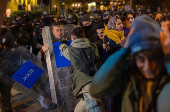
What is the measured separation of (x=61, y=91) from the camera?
163 inches

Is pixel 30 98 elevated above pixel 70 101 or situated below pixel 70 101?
below

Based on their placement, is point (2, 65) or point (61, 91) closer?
point (61, 91)

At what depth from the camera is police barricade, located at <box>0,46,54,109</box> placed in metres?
4.66

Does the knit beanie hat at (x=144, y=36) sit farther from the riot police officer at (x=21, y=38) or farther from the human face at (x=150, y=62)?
the riot police officer at (x=21, y=38)

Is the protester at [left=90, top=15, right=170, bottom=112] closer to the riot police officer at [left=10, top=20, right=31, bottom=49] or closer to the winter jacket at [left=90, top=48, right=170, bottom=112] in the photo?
the winter jacket at [left=90, top=48, right=170, bottom=112]

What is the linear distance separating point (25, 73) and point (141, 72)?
3819mm

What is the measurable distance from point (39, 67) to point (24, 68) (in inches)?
15.8

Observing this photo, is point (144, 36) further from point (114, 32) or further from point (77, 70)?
point (114, 32)

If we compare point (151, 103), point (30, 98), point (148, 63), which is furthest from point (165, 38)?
point (30, 98)

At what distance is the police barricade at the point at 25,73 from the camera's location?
4.66 metres

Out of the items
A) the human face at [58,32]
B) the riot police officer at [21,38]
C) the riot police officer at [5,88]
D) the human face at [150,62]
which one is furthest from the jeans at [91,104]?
the riot police officer at [21,38]

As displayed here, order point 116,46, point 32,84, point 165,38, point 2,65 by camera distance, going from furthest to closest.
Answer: point 32,84 < point 2,65 < point 116,46 < point 165,38

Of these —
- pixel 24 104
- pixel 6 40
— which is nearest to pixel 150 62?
pixel 6 40

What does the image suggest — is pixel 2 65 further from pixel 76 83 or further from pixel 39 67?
pixel 76 83
